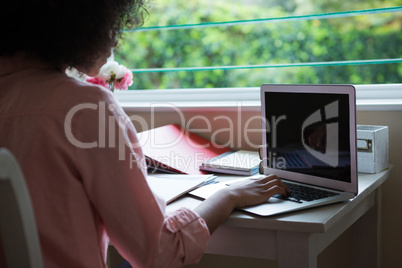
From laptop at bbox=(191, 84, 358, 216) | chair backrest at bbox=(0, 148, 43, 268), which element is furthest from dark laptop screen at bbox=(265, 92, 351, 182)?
chair backrest at bbox=(0, 148, 43, 268)

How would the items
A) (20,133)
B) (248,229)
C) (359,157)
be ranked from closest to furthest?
1. (20,133)
2. (248,229)
3. (359,157)

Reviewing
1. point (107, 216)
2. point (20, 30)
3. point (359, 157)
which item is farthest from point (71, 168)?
point (359, 157)

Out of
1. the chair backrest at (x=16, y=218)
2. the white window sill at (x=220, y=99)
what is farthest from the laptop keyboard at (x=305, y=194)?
the chair backrest at (x=16, y=218)

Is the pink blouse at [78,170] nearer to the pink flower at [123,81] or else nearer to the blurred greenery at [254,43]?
the pink flower at [123,81]

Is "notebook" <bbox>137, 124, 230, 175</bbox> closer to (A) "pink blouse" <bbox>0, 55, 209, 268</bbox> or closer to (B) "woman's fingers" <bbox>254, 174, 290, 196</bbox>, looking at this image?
→ (B) "woman's fingers" <bbox>254, 174, 290, 196</bbox>

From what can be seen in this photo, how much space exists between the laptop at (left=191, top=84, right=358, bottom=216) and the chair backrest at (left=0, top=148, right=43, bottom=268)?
0.52 metres

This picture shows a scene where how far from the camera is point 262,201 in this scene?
3.83 ft

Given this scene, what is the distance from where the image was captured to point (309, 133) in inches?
50.6

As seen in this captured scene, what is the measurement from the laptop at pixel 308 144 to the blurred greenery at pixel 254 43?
3808 millimetres

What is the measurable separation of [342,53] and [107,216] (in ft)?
15.7

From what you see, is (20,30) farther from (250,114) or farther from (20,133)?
(250,114)

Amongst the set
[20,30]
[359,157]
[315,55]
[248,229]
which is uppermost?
[315,55]

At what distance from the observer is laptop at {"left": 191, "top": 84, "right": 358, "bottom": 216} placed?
3.87ft

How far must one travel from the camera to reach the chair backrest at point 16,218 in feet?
2.27
